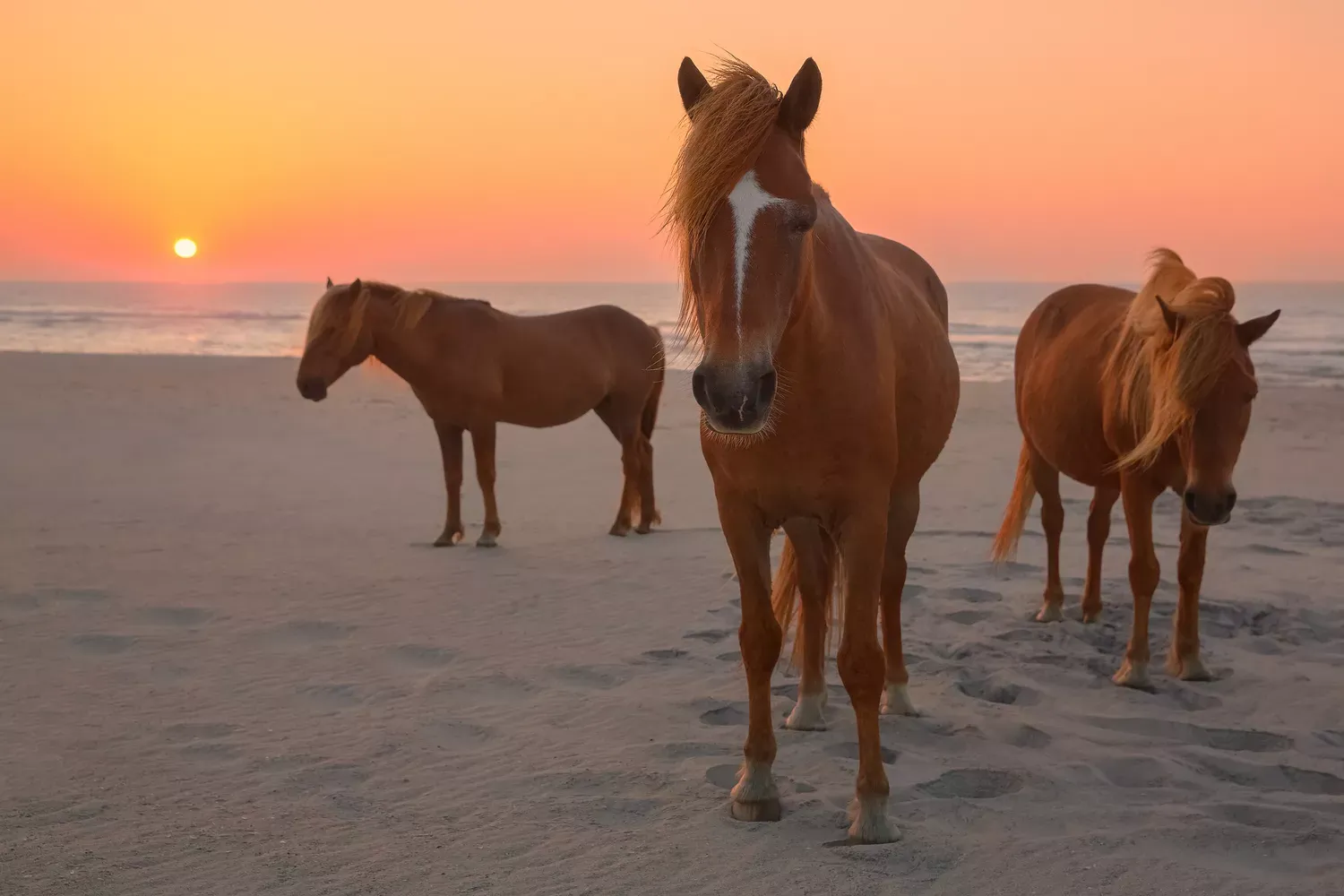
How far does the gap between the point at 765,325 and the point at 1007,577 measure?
13.9 ft

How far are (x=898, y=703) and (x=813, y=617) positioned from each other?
46cm

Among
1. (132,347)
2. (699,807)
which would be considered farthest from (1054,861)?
(132,347)

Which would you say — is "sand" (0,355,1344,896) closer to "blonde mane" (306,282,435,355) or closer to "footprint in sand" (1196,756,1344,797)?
"footprint in sand" (1196,756,1344,797)

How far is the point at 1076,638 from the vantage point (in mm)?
5152

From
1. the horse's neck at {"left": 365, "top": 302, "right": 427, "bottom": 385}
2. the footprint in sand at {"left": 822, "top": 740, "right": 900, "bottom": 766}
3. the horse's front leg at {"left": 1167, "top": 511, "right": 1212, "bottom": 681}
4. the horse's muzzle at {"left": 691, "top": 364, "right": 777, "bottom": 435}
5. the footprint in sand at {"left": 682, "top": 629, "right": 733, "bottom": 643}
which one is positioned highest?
the horse's neck at {"left": 365, "top": 302, "right": 427, "bottom": 385}

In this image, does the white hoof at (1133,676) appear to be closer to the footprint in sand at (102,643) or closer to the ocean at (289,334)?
the footprint in sand at (102,643)

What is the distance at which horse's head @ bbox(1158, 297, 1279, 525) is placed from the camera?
415 centimetres

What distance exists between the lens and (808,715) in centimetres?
400

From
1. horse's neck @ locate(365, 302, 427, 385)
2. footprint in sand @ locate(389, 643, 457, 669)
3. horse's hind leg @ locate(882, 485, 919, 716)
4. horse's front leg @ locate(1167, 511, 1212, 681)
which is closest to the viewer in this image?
horse's hind leg @ locate(882, 485, 919, 716)

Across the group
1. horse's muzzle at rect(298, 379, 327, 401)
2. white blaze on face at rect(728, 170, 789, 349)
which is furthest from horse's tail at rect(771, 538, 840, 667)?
horse's muzzle at rect(298, 379, 327, 401)

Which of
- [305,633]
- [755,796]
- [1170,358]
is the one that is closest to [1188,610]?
[1170,358]

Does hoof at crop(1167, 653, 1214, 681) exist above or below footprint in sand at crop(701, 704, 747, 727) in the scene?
above

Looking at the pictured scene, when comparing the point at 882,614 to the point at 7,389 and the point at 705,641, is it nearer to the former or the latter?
the point at 705,641

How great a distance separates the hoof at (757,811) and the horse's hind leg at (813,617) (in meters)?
0.81
